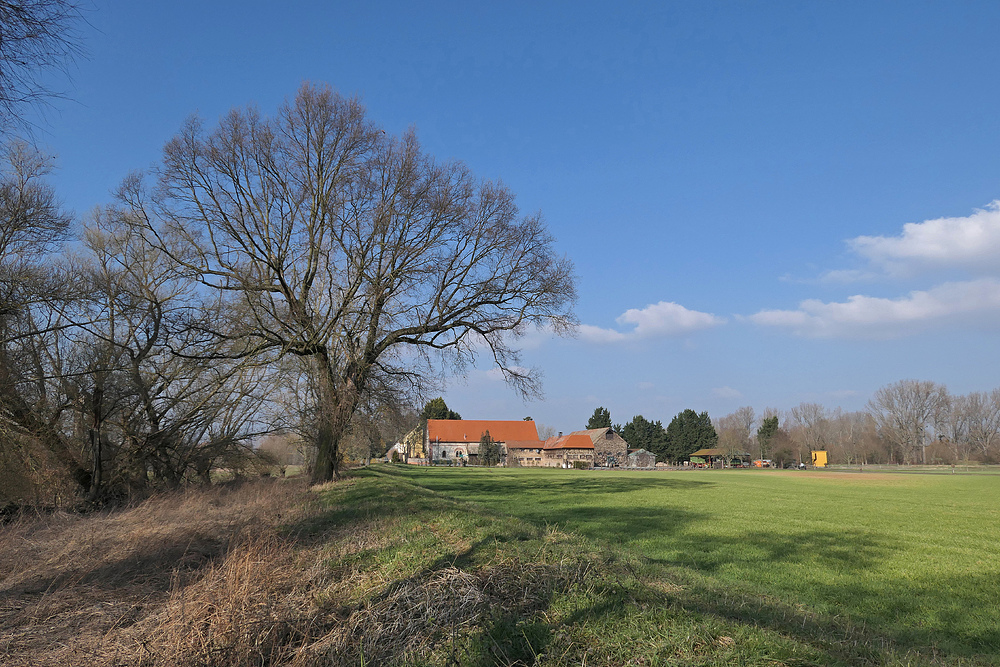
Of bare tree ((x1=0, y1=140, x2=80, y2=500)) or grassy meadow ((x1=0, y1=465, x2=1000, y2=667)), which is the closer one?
grassy meadow ((x1=0, y1=465, x2=1000, y2=667))

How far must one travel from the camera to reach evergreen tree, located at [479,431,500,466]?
99500 mm

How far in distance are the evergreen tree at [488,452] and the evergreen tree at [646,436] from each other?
102 feet

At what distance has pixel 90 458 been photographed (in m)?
16.2

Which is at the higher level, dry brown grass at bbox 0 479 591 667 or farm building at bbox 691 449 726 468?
dry brown grass at bbox 0 479 591 667

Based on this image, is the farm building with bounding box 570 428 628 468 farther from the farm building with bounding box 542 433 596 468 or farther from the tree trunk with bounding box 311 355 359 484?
the tree trunk with bounding box 311 355 359 484

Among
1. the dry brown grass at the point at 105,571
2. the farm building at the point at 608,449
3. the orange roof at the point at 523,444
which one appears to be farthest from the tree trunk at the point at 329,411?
the orange roof at the point at 523,444

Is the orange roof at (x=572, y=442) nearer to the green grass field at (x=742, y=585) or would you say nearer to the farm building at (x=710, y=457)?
the farm building at (x=710, y=457)

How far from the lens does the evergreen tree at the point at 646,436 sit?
11656 cm

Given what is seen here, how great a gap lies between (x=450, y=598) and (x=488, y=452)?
3775 inches

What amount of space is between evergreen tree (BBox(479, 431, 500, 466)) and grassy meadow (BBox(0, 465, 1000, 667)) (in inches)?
3504

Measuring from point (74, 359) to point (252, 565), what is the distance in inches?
540

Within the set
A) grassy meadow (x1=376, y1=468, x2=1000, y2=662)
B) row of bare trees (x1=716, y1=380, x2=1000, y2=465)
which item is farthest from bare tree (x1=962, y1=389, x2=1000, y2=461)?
grassy meadow (x1=376, y1=468, x2=1000, y2=662)

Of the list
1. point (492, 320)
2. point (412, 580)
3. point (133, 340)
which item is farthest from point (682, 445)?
point (412, 580)

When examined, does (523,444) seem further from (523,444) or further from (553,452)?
(553,452)
